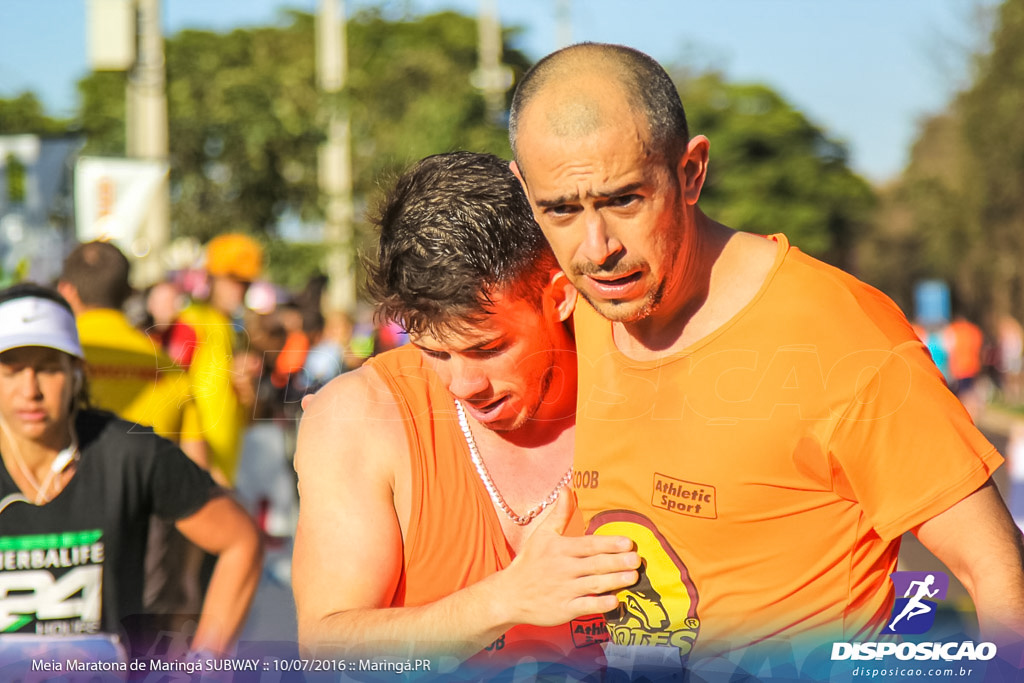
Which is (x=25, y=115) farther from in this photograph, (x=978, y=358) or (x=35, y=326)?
(x=35, y=326)

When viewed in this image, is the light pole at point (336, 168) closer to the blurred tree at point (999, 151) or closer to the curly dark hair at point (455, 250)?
the curly dark hair at point (455, 250)

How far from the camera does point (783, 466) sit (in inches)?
83.0

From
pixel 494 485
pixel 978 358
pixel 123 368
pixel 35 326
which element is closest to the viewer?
pixel 494 485

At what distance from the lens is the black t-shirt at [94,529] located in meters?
3.17

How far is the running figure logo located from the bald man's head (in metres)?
0.90

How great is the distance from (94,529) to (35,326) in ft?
1.80

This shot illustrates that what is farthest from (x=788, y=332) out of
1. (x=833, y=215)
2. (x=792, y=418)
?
(x=833, y=215)

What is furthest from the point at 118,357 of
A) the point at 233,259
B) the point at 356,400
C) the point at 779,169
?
the point at 779,169

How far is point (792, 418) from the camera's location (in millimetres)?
2100

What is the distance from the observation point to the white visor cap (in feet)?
10.7

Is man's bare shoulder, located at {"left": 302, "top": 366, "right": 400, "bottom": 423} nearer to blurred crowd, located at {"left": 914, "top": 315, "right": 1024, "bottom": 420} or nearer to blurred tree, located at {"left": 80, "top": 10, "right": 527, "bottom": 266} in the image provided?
blurred crowd, located at {"left": 914, "top": 315, "right": 1024, "bottom": 420}

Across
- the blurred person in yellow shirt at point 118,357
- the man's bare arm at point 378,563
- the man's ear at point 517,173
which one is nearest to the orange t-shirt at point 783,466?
the man's bare arm at point 378,563

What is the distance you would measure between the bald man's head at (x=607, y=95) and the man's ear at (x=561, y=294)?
1.52ft

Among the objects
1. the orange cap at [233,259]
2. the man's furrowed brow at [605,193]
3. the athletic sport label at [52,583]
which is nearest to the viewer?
the man's furrowed brow at [605,193]
